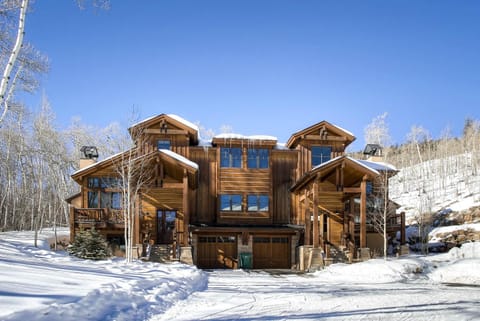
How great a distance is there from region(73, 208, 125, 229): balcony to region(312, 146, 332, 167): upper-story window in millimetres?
11810

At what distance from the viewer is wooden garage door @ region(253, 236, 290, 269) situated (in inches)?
934

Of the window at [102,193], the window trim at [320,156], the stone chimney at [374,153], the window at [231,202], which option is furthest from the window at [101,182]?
the stone chimney at [374,153]

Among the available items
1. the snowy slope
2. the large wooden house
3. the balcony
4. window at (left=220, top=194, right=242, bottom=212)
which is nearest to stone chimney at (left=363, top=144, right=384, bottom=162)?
the large wooden house

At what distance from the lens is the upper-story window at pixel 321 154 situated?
25469 mm

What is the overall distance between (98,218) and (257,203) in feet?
29.2

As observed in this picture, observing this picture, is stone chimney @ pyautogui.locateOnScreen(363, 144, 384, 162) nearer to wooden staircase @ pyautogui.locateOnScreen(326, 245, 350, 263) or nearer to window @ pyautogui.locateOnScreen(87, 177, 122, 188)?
wooden staircase @ pyautogui.locateOnScreen(326, 245, 350, 263)

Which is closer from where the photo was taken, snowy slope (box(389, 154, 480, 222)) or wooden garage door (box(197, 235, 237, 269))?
wooden garage door (box(197, 235, 237, 269))

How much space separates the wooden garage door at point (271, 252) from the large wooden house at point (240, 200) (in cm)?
6

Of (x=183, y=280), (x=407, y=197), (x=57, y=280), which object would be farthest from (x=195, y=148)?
(x=407, y=197)

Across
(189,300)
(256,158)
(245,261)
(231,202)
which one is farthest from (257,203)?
(189,300)

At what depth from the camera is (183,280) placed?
12805 mm

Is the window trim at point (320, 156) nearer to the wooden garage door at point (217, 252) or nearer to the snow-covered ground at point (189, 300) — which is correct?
the wooden garage door at point (217, 252)

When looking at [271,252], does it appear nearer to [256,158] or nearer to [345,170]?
[256,158]

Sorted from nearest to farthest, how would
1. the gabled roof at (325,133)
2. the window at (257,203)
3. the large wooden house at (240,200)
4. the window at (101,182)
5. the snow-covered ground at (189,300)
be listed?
the snow-covered ground at (189,300), the large wooden house at (240,200), the window at (101,182), the window at (257,203), the gabled roof at (325,133)
